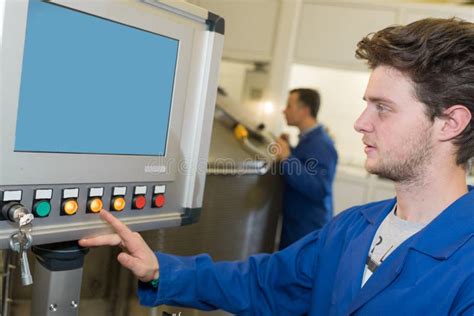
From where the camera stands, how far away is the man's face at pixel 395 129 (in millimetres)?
827

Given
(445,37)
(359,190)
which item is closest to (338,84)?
(359,190)

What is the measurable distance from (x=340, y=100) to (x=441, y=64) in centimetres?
276

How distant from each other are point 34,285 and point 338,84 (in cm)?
305

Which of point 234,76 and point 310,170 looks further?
point 234,76

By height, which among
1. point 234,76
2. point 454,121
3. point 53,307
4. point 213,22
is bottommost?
point 53,307

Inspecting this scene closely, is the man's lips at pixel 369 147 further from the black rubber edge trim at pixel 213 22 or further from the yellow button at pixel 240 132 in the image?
the yellow button at pixel 240 132

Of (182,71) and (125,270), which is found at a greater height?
(182,71)

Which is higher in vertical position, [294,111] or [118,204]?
[294,111]

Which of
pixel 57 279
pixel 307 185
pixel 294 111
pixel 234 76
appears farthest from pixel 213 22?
pixel 234 76

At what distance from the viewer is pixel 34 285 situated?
28.8 inches

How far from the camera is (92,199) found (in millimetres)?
688

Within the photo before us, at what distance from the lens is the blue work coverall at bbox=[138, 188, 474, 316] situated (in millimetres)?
746

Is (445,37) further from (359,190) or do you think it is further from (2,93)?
(359,190)

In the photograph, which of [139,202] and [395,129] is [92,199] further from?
[395,129]
